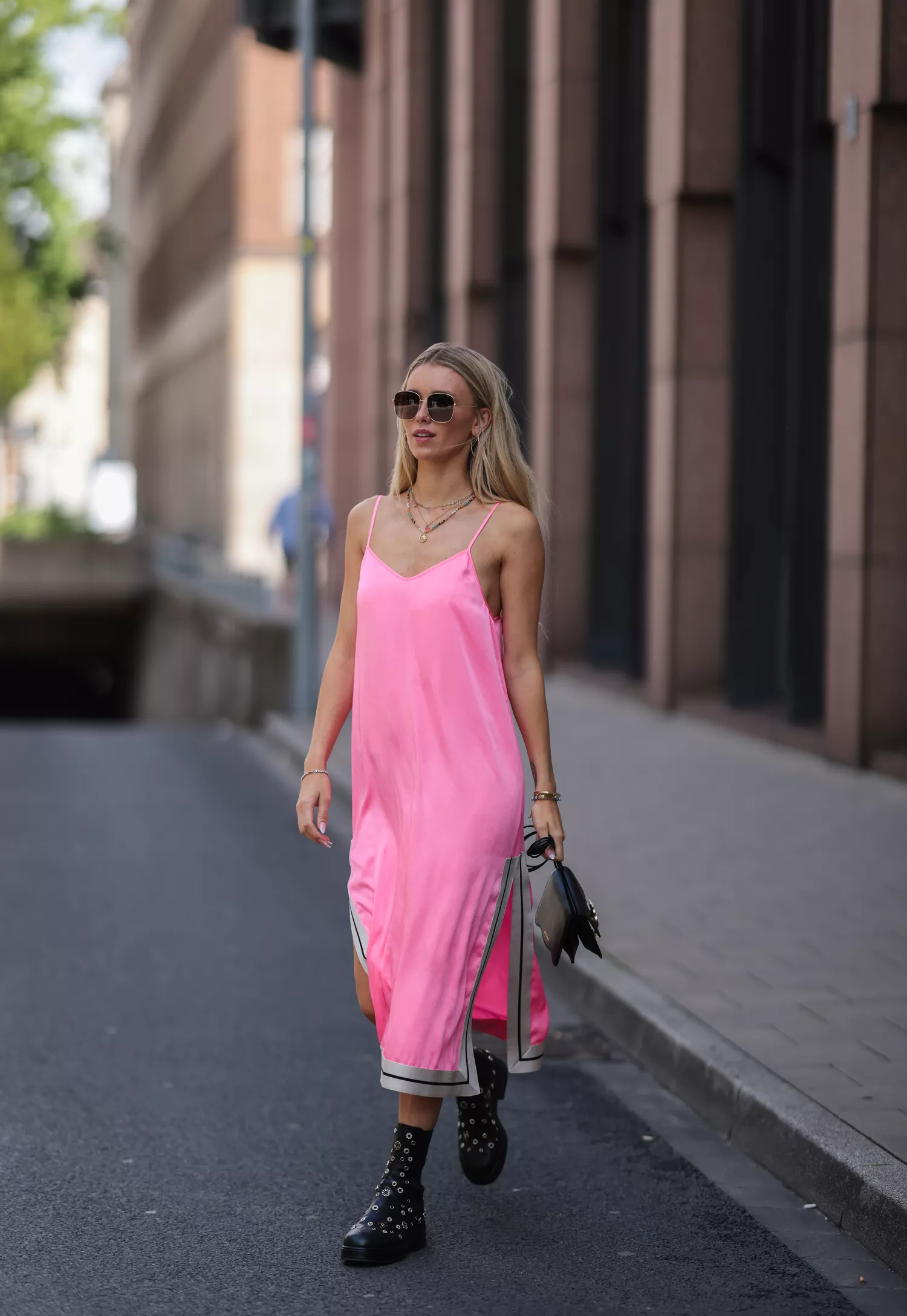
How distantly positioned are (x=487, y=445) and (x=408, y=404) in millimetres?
195

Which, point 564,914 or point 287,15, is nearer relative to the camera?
point 564,914

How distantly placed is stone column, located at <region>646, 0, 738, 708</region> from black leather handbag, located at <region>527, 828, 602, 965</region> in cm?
1098

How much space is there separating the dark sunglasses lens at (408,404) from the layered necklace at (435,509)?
18 centimetres

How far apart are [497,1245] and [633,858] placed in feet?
15.4

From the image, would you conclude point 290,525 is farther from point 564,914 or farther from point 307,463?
point 564,914

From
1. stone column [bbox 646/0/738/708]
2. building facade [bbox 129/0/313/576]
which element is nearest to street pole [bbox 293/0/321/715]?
stone column [bbox 646/0/738/708]

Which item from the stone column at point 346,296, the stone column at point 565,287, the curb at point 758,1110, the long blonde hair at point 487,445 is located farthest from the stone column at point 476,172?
the long blonde hair at point 487,445

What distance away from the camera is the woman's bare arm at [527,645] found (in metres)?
4.65

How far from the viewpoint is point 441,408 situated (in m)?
4.64

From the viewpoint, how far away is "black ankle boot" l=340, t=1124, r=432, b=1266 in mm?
4504

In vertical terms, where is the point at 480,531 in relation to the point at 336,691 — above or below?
above

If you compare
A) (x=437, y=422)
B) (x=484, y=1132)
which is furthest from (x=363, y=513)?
(x=484, y=1132)

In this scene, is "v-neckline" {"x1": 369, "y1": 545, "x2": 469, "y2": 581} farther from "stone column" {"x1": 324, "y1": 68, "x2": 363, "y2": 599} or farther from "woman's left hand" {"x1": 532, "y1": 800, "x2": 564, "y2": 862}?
"stone column" {"x1": 324, "y1": 68, "x2": 363, "y2": 599}

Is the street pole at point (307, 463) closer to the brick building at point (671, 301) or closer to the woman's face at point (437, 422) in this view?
the brick building at point (671, 301)
